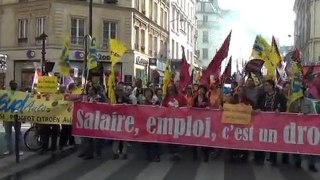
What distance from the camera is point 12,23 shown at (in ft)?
139

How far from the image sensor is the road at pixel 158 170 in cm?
1009

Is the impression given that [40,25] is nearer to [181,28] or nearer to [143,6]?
[143,6]

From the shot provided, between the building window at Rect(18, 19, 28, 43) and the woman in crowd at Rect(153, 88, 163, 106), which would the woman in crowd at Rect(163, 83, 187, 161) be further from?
the building window at Rect(18, 19, 28, 43)

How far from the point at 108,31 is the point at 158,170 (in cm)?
3282

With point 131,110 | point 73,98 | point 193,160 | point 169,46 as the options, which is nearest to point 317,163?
point 193,160

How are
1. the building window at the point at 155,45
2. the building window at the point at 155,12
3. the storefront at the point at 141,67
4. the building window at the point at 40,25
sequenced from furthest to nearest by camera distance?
the building window at the point at 155,45
the building window at the point at 155,12
the storefront at the point at 141,67
the building window at the point at 40,25

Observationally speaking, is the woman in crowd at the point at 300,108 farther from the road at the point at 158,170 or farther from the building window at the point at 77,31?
the building window at the point at 77,31

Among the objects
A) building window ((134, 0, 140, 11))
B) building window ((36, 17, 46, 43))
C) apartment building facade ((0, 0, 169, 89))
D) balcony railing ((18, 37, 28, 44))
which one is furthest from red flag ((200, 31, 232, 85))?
building window ((134, 0, 140, 11))

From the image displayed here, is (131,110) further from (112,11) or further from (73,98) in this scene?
(112,11)

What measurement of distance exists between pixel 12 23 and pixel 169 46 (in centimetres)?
2343

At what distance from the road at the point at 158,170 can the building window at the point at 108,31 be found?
30898 millimetres

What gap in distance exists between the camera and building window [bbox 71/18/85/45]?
41031 mm

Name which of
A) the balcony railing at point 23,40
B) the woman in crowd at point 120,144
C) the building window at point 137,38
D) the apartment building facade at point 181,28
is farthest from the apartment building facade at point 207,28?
the woman in crowd at point 120,144

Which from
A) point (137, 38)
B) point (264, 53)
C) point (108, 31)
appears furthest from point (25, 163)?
point (137, 38)
